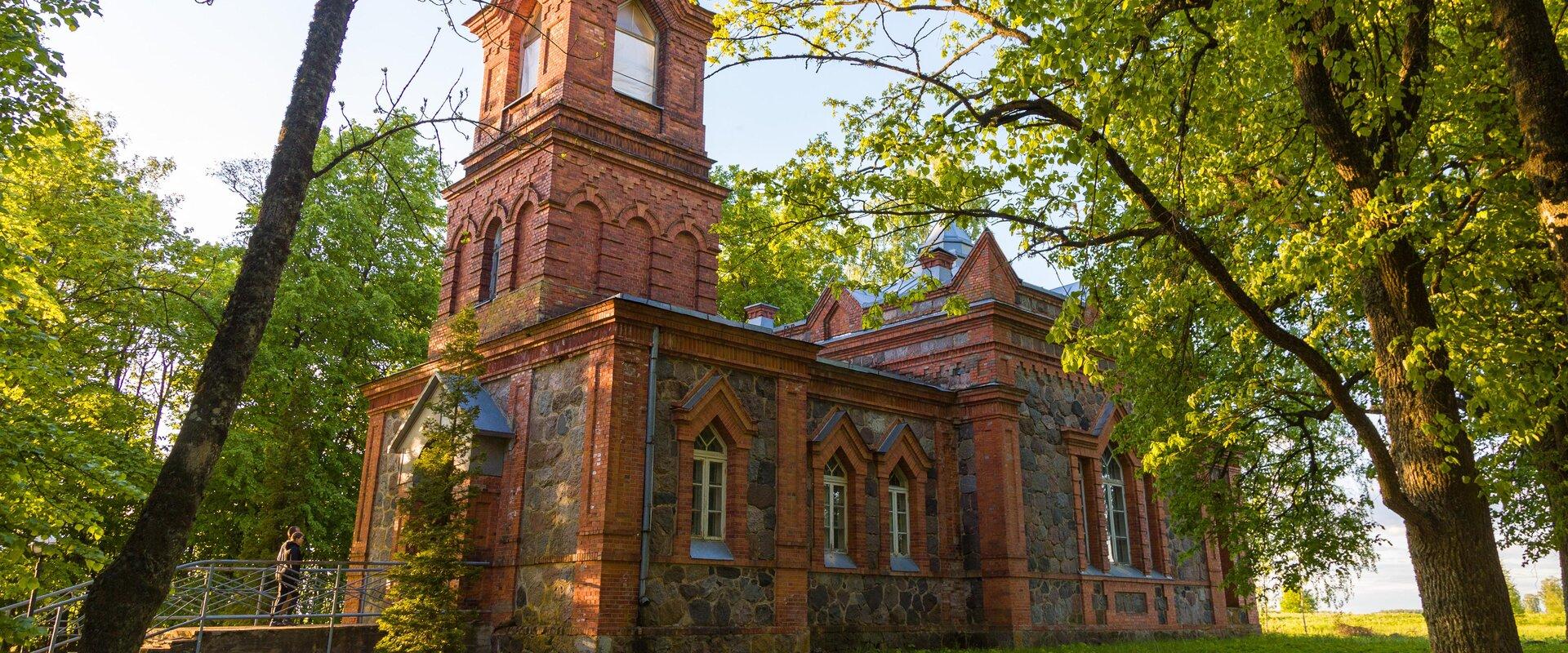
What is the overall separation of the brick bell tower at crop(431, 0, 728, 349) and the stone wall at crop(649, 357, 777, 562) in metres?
2.52

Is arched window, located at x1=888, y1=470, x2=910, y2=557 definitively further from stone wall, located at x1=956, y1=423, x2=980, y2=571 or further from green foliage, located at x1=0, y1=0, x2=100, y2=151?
green foliage, located at x1=0, y1=0, x2=100, y2=151

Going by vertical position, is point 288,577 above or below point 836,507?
below

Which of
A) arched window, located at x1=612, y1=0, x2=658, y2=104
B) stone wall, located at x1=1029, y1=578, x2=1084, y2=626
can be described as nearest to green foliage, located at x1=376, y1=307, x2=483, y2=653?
arched window, located at x1=612, y1=0, x2=658, y2=104

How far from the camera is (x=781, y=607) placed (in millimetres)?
13461

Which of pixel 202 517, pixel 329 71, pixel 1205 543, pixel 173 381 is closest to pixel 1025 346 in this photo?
pixel 1205 543

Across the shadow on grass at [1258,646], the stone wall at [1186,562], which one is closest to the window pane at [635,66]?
the shadow on grass at [1258,646]

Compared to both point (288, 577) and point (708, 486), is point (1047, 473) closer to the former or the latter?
point (708, 486)

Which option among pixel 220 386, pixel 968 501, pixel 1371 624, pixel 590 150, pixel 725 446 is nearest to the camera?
pixel 220 386

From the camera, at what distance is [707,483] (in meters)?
13.6

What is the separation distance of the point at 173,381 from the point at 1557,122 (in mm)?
25038

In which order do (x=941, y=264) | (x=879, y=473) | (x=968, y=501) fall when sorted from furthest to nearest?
(x=941, y=264), (x=968, y=501), (x=879, y=473)

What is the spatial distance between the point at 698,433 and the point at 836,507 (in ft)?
11.5

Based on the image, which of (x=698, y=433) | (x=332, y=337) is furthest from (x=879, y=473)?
(x=332, y=337)

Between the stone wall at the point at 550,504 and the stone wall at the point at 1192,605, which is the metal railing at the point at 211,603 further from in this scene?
the stone wall at the point at 1192,605
